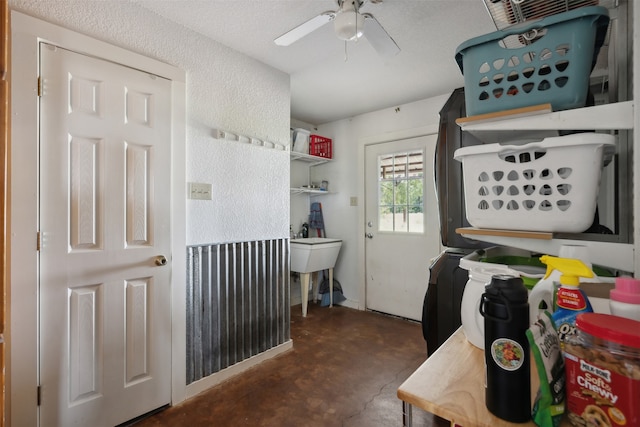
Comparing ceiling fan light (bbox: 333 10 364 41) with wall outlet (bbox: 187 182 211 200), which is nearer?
ceiling fan light (bbox: 333 10 364 41)

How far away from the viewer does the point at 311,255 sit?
3.30 metres

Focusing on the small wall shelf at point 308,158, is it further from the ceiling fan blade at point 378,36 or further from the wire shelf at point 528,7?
the wire shelf at point 528,7

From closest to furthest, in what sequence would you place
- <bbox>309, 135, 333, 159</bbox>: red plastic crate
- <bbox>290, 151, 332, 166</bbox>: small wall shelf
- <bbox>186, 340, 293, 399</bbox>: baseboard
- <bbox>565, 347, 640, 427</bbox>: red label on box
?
<bbox>565, 347, 640, 427</bbox>: red label on box
<bbox>186, 340, 293, 399</bbox>: baseboard
<bbox>290, 151, 332, 166</bbox>: small wall shelf
<bbox>309, 135, 333, 159</bbox>: red plastic crate

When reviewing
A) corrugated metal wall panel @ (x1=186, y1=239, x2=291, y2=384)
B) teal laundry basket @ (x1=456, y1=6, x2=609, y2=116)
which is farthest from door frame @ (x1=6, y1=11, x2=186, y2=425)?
teal laundry basket @ (x1=456, y1=6, x2=609, y2=116)

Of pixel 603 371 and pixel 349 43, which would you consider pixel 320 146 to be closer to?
pixel 349 43

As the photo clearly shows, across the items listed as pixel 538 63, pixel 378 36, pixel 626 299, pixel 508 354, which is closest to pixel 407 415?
pixel 508 354

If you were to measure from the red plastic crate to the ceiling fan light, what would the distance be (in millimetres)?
2310

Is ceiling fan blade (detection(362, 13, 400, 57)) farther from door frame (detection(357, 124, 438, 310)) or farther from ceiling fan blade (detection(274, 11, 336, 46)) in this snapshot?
door frame (detection(357, 124, 438, 310))

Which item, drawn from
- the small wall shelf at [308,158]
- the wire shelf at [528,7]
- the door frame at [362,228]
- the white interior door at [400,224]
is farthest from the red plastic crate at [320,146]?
the wire shelf at [528,7]

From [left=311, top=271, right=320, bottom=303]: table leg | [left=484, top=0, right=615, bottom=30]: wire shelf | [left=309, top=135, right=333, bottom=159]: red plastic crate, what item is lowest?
[left=311, top=271, right=320, bottom=303]: table leg

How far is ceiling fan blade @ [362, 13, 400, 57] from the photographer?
148 centimetres

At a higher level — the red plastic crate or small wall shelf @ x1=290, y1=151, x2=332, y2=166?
the red plastic crate

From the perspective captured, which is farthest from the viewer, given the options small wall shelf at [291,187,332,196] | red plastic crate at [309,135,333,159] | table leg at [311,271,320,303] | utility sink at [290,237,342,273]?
table leg at [311,271,320,303]

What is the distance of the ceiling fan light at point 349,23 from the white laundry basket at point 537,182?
2.74ft
